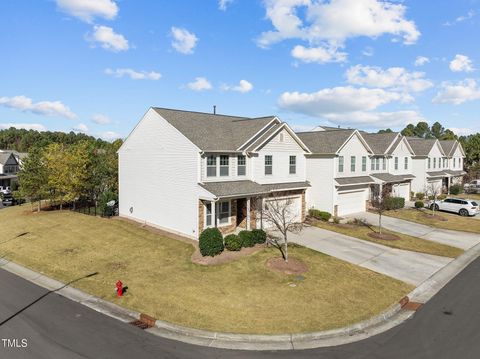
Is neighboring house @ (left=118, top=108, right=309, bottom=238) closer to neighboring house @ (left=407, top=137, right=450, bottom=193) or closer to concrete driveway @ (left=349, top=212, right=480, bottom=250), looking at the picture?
concrete driveway @ (left=349, top=212, right=480, bottom=250)

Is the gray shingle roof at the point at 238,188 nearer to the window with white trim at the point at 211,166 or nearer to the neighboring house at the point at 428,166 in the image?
the window with white trim at the point at 211,166

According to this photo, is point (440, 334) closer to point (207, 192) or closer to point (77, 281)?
point (207, 192)

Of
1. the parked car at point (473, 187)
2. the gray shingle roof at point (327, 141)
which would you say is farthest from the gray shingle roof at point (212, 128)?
the parked car at point (473, 187)

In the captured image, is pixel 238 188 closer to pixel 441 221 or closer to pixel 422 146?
pixel 441 221

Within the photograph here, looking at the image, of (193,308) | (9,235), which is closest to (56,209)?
(9,235)

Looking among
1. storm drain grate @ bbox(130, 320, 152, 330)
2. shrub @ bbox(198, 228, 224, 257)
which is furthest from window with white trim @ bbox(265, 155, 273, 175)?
storm drain grate @ bbox(130, 320, 152, 330)

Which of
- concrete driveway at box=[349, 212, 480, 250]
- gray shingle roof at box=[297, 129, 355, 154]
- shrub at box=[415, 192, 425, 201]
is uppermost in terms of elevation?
gray shingle roof at box=[297, 129, 355, 154]

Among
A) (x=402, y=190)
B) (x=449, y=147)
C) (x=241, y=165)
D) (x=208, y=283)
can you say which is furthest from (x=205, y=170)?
(x=449, y=147)
